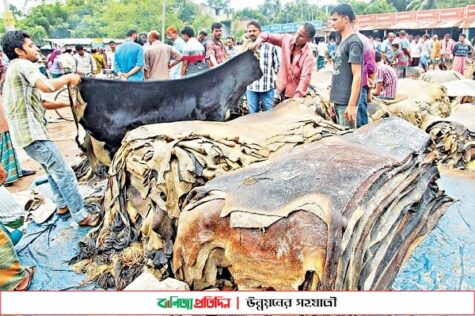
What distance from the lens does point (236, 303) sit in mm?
2123

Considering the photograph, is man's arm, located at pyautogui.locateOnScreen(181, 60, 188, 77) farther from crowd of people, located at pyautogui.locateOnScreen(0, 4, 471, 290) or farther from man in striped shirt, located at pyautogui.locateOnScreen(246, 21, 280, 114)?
man in striped shirt, located at pyautogui.locateOnScreen(246, 21, 280, 114)

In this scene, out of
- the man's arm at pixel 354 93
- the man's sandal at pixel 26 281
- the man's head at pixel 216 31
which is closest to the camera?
the man's sandal at pixel 26 281

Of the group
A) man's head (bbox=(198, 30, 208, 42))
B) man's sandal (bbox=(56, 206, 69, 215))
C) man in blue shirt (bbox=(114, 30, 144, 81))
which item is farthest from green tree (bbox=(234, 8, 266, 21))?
man's sandal (bbox=(56, 206, 69, 215))

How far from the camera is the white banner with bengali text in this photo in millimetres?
2010

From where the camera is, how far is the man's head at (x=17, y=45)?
358 centimetres

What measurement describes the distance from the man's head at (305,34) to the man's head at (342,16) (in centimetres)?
64

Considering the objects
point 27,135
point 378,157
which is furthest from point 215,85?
point 378,157

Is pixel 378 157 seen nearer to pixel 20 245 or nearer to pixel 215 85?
pixel 215 85

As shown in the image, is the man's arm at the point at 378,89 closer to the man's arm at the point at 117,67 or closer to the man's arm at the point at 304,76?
the man's arm at the point at 304,76

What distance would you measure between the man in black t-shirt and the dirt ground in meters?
3.49

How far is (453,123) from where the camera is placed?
6.03 metres

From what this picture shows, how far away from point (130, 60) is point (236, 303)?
583 centimetres

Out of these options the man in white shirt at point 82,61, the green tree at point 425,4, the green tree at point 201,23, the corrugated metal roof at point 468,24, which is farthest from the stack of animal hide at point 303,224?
the green tree at point 201,23

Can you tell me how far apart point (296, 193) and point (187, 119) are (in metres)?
2.45
